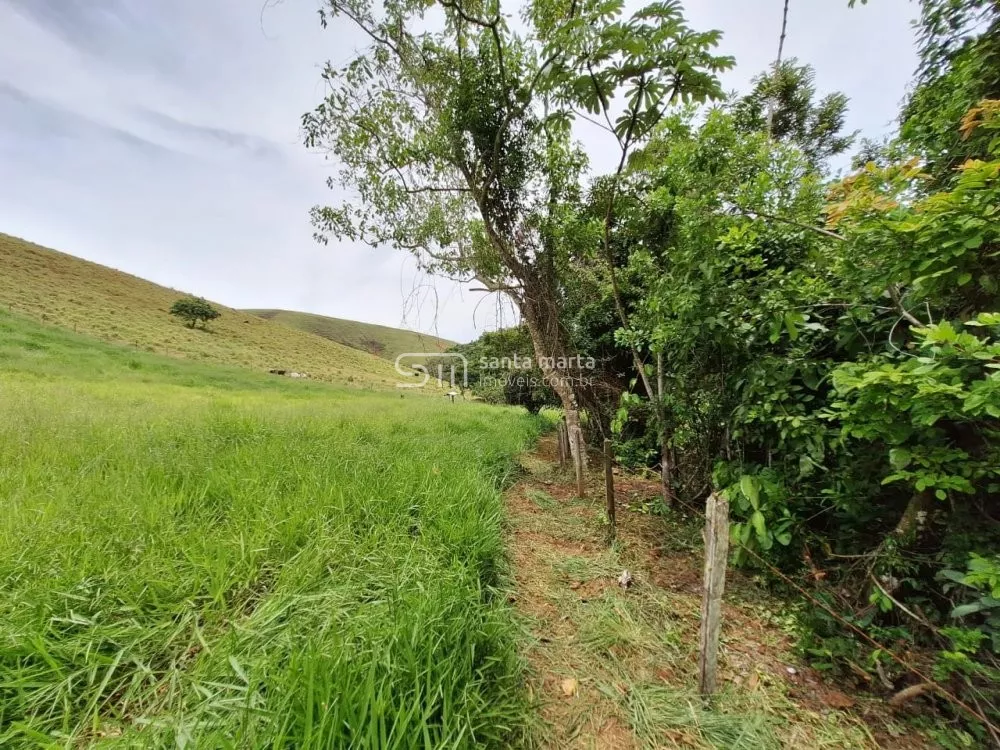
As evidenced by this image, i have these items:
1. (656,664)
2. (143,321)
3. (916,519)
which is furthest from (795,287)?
(143,321)

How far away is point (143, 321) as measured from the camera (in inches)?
1001

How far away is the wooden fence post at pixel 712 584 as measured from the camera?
1.67 meters

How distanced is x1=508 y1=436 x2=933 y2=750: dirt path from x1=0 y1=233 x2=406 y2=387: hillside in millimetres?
25502

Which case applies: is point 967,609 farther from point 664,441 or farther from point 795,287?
point 664,441

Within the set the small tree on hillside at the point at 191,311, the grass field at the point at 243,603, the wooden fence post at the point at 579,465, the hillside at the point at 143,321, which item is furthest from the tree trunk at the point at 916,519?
the small tree on hillside at the point at 191,311

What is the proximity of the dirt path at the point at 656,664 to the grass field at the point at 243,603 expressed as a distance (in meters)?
0.30

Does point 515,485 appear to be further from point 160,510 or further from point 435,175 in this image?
point 435,175

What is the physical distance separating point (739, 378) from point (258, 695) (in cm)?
328

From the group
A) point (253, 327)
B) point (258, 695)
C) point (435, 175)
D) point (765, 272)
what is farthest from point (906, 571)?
point (253, 327)

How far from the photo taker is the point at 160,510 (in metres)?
2.17

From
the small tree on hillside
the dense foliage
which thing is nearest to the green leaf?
the dense foliage

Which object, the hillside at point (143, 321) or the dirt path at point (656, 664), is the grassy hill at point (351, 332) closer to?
the hillside at point (143, 321)

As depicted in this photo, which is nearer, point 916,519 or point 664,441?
point 916,519

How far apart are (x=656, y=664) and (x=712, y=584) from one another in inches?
25.2
